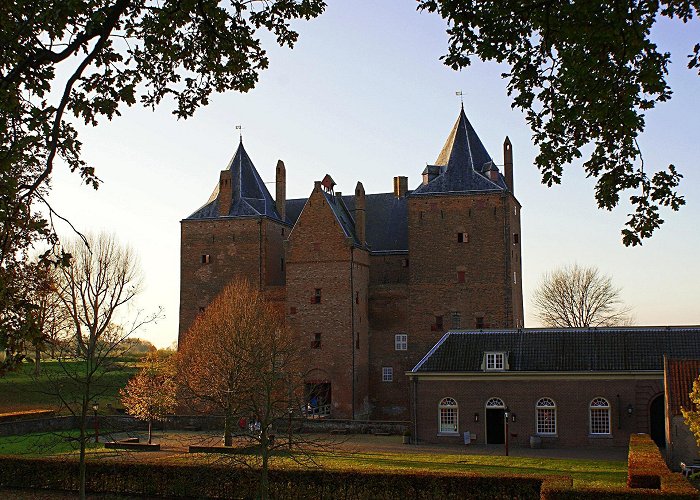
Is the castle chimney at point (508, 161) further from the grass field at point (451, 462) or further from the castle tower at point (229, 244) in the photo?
the grass field at point (451, 462)

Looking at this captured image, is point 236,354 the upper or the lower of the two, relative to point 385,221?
lower

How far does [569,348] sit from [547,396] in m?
2.53

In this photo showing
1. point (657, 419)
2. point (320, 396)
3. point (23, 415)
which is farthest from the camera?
point (320, 396)

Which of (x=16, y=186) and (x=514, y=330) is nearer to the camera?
(x=16, y=186)

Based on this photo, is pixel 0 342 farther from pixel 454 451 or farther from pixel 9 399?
pixel 9 399

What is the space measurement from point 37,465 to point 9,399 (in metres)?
28.0

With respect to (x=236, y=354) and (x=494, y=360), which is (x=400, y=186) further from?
(x=236, y=354)

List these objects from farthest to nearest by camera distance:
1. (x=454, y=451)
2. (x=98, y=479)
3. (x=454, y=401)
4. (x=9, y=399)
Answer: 1. (x=9, y=399)
2. (x=454, y=401)
3. (x=454, y=451)
4. (x=98, y=479)

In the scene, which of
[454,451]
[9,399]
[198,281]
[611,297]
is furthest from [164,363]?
[611,297]

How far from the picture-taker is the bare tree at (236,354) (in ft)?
106

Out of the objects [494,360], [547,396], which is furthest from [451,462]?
[494,360]

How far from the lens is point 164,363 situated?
45.1m

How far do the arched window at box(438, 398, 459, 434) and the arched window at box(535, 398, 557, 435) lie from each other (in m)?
3.72

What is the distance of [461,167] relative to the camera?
46.6 meters
